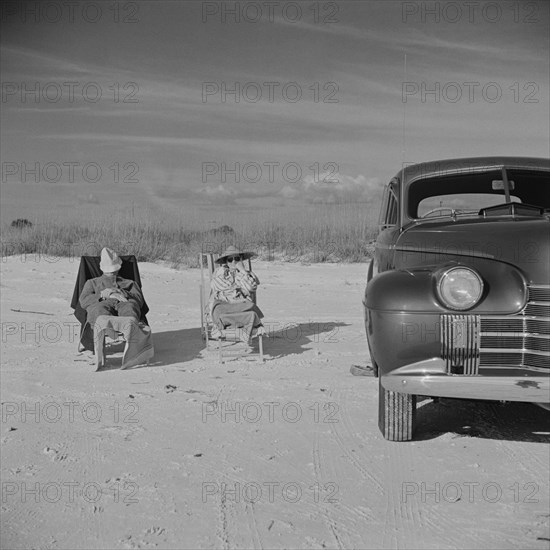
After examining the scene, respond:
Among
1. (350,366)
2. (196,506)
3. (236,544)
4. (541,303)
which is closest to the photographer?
(236,544)

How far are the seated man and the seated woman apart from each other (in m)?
0.85

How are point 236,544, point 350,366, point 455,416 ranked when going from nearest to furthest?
point 236,544
point 455,416
point 350,366

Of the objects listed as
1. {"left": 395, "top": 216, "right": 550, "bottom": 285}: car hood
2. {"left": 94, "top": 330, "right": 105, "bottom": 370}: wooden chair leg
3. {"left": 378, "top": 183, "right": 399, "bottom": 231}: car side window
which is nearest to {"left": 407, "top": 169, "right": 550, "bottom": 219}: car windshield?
{"left": 378, "top": 183, "right": 399, "bottom": 231}: car side window

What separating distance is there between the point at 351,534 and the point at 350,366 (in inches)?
151

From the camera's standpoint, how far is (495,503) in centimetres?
370

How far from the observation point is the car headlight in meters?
3.93

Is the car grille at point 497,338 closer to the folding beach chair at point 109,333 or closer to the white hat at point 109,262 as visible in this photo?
the folding beach chair at point 109,333

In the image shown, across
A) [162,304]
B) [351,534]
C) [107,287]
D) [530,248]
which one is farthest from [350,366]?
[162,304]

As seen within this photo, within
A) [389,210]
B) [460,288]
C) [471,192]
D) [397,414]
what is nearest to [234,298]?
[389,210]

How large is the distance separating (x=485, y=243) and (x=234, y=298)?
4.08 metres

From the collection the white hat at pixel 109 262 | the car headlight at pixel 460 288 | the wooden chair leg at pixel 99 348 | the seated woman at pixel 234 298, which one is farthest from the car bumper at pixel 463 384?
the white hat at pixel 109 262

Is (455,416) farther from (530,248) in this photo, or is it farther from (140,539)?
(140,539)

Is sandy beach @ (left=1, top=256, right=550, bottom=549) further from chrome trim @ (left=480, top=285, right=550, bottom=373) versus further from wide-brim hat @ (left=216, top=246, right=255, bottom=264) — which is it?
wide-brim hat @ (left=216, top=246, right=255, bottom=264)

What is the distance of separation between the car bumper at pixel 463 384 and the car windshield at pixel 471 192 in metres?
1.74
